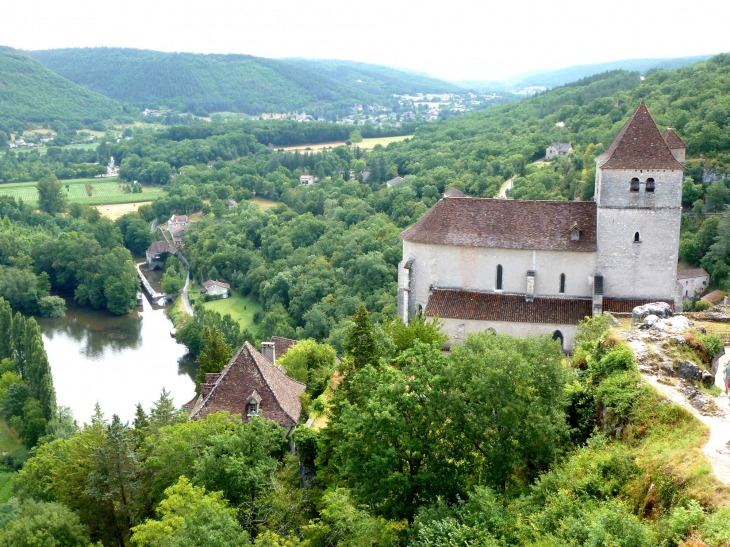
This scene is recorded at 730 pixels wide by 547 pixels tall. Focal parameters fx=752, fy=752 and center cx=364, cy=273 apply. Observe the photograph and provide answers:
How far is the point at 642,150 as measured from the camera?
36469mm

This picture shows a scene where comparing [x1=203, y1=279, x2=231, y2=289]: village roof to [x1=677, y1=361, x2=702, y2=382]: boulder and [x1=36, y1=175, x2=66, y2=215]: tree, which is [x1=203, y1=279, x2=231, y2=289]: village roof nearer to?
[x1=36, y1=175, x2=66, y2=215]: tree

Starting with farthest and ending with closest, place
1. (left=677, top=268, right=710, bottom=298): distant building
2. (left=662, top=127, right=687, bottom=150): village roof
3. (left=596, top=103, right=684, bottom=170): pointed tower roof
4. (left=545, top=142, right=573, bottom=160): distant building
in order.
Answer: (left=545, top=142, right=573, bottom=160): distant building, (left=677, top=268, right=710, bottom=298): distant building, (left=662, top=127, right=687, bottom=150): village roof, (left=596, top=103, right=684, bottom=170): pointed tower roof

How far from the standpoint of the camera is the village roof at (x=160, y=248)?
108 metres

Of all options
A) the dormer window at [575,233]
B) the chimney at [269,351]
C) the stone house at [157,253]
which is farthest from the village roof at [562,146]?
the chimney at [269,351]

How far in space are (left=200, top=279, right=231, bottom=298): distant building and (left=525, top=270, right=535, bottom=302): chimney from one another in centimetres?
5775

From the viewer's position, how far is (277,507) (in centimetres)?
2442

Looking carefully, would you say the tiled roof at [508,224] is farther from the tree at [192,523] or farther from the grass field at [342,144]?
the grass field at [342,144]

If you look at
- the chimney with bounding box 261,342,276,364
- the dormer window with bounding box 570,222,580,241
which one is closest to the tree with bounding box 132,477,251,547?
the chimney with bounding box 261,342,276,364

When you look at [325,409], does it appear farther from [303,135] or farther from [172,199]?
[303,135]

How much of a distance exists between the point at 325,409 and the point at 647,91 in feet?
330

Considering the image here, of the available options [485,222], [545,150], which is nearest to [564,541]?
[485,222]

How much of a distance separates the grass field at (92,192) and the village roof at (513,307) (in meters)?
110

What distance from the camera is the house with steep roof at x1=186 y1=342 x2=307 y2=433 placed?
3036cm

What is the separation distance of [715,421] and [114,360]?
203ft
